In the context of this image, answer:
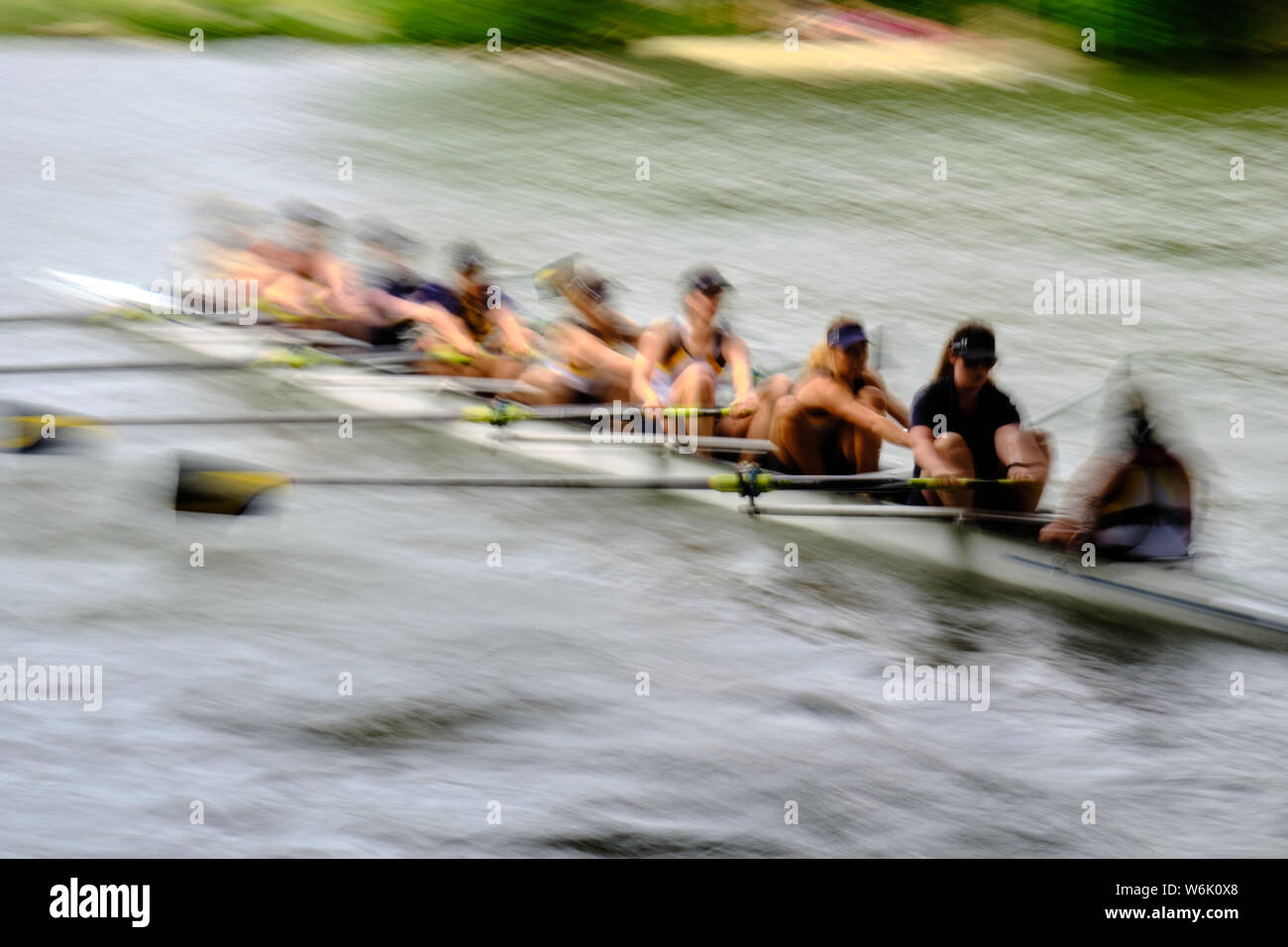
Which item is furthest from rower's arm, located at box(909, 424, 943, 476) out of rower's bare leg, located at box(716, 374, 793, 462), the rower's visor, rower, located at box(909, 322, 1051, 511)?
rower's bare leg, located at box(716, 374, 793, 462)

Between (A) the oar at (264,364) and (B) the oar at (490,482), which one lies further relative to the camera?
(A) the oar at (264,364)

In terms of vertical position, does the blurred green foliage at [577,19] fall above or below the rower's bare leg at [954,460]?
above

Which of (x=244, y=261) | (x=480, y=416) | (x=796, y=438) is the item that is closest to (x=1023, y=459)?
(x=796, y=438)

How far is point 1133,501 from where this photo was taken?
253 inches

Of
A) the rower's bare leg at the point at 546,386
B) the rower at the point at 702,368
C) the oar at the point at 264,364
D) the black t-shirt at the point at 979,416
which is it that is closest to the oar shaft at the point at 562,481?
the rower at the point at 702,368

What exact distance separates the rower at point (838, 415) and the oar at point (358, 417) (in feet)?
1.45

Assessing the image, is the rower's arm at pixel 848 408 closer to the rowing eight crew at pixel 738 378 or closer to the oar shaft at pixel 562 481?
the rowing eight crew at pixel 738 378

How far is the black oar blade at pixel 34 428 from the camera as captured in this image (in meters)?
8.96

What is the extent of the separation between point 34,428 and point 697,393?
378 centimetres

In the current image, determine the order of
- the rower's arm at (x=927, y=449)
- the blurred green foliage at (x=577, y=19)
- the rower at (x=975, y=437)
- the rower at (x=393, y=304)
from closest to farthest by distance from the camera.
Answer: the rower at (x=975, y=437) < the rower's arm at (x=927, y=449) < the rower at (x=393, y=304) < the blurred green foliage at (x=577, y=19)

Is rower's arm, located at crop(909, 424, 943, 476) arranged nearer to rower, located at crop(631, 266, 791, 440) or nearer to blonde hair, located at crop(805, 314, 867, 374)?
blonde hair, located at crop(805, 314, 867, 374)

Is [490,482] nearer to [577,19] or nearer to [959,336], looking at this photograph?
[959,336]

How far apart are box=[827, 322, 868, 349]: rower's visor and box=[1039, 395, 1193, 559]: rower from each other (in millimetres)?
1086
